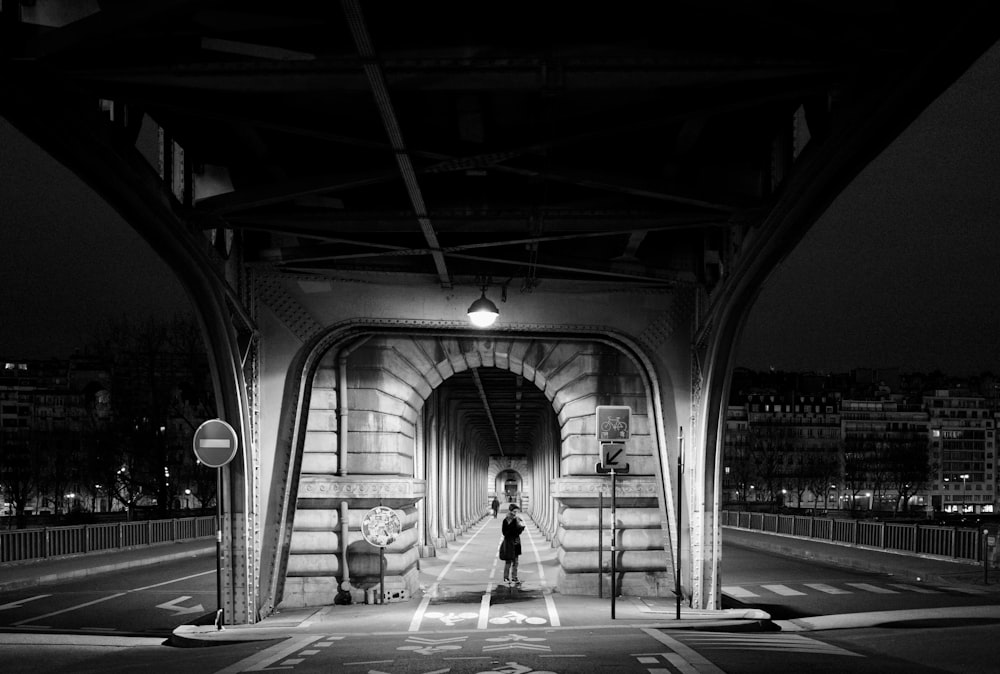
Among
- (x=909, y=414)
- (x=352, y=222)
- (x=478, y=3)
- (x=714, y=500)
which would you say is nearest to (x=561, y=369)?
(x=714, y=500)

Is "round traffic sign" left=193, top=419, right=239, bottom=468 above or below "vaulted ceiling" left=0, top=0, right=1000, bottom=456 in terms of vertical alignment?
below

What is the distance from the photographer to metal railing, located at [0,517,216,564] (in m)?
30.6

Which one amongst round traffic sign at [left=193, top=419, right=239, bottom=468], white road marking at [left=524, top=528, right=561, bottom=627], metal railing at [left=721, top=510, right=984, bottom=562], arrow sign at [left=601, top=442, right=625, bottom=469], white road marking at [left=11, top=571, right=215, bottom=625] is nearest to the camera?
round traffic sign at [left=193, top=419, right=239, bottom=468]

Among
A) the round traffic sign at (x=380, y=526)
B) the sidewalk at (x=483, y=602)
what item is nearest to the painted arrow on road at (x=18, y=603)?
the sidewalk at (x=483, y=602)

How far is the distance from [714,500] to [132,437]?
39613mm

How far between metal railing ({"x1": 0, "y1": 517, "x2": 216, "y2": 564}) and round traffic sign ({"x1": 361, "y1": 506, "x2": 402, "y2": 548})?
701 inches

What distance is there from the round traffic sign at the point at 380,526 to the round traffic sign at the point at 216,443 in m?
2.99

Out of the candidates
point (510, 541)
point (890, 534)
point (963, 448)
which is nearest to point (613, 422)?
point (510, 541)

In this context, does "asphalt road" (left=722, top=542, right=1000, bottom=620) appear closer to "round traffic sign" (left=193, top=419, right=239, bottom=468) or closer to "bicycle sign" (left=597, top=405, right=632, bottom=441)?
"bicycle sign" (left=597, top=405, right=632, bottom=441)

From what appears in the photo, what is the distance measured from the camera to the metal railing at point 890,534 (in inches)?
1162

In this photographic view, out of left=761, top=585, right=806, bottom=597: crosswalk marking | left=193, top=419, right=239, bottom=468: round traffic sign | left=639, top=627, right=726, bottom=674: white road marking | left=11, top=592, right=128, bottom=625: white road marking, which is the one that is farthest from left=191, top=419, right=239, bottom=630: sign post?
left=761, top=585, right=806, bottom=597: crosswalk marking

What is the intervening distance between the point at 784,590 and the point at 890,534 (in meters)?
13.1

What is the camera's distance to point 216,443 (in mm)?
14398

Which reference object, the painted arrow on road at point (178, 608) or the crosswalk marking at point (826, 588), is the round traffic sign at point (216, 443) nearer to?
the painted arrow on road at point (178, 608)
